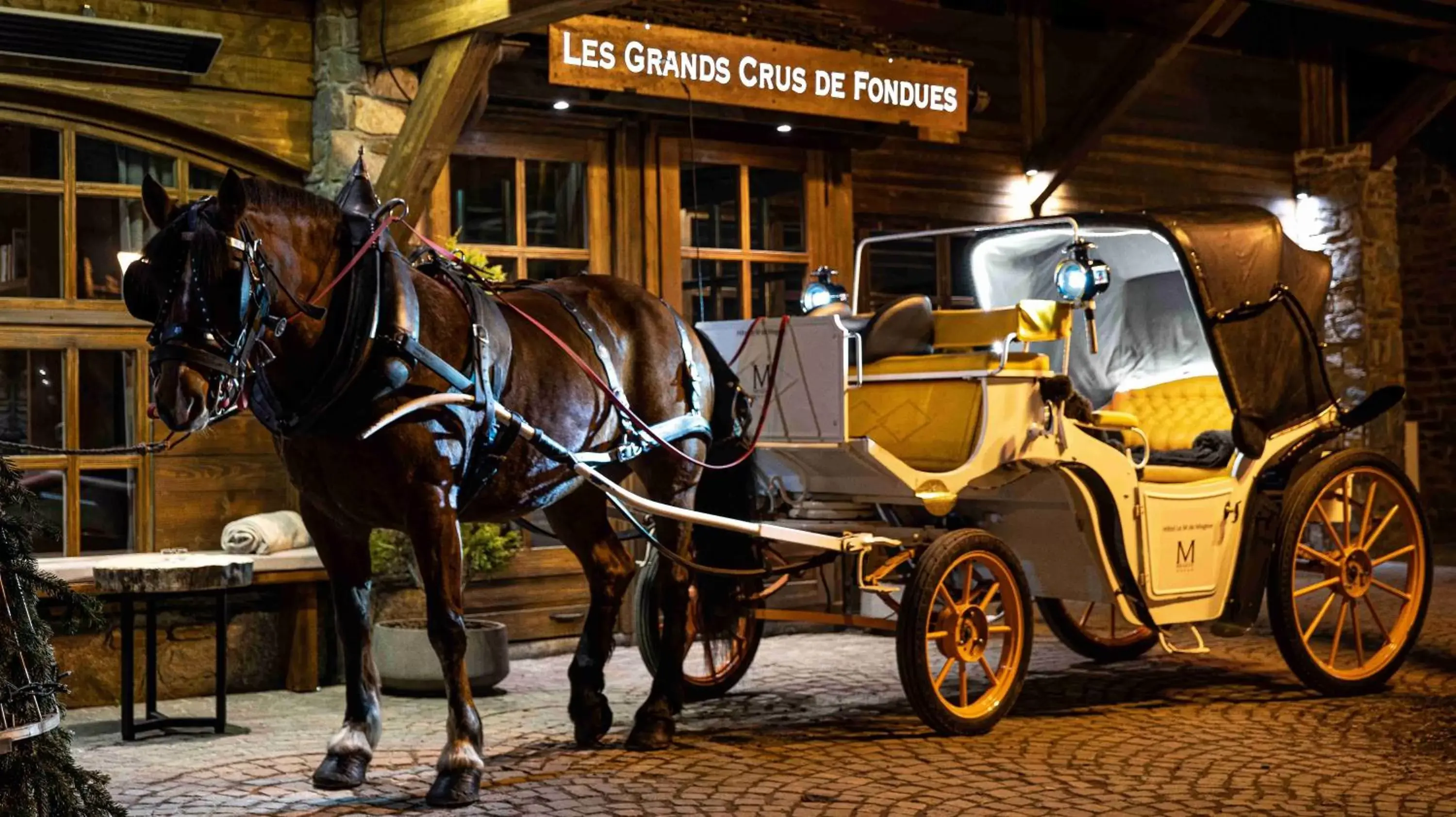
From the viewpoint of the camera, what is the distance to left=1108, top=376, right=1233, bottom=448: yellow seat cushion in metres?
8.21

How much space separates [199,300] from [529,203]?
14.6 ft

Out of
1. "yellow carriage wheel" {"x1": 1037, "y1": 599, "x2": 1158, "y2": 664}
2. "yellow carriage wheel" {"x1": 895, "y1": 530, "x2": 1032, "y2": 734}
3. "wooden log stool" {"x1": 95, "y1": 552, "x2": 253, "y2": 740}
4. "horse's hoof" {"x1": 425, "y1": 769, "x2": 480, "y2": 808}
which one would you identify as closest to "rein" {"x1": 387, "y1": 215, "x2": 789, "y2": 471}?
"yellow carriage wheel" {"x1": 895, "y1": 530, "x2": 1032, "y2": 734}

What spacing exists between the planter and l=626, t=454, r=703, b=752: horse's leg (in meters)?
1.26

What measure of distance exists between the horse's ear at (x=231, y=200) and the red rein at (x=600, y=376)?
411mm

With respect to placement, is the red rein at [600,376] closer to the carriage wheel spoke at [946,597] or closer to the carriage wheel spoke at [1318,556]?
the carriage wheel spoke at [946,597]

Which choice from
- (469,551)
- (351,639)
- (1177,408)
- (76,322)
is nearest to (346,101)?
(76,322)

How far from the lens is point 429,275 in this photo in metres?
5.71

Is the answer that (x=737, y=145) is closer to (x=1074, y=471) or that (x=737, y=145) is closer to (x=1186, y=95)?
(x=1074, y=471)

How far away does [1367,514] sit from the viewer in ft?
23.7

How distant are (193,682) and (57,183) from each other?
2.41m

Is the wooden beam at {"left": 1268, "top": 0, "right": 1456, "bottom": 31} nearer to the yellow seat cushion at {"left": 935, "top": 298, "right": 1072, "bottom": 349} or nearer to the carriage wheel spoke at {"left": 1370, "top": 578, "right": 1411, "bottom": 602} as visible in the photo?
the carriage wheel spoke at {"left": 1370, "top": 578, "right": 1411, "bottom": 602}

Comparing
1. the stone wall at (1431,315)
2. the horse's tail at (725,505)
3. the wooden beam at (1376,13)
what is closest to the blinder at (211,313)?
the horse's tail at (725,505)

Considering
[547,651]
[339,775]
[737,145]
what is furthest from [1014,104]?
[339,775]

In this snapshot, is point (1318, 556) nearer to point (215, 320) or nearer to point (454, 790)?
point (454, 790)
